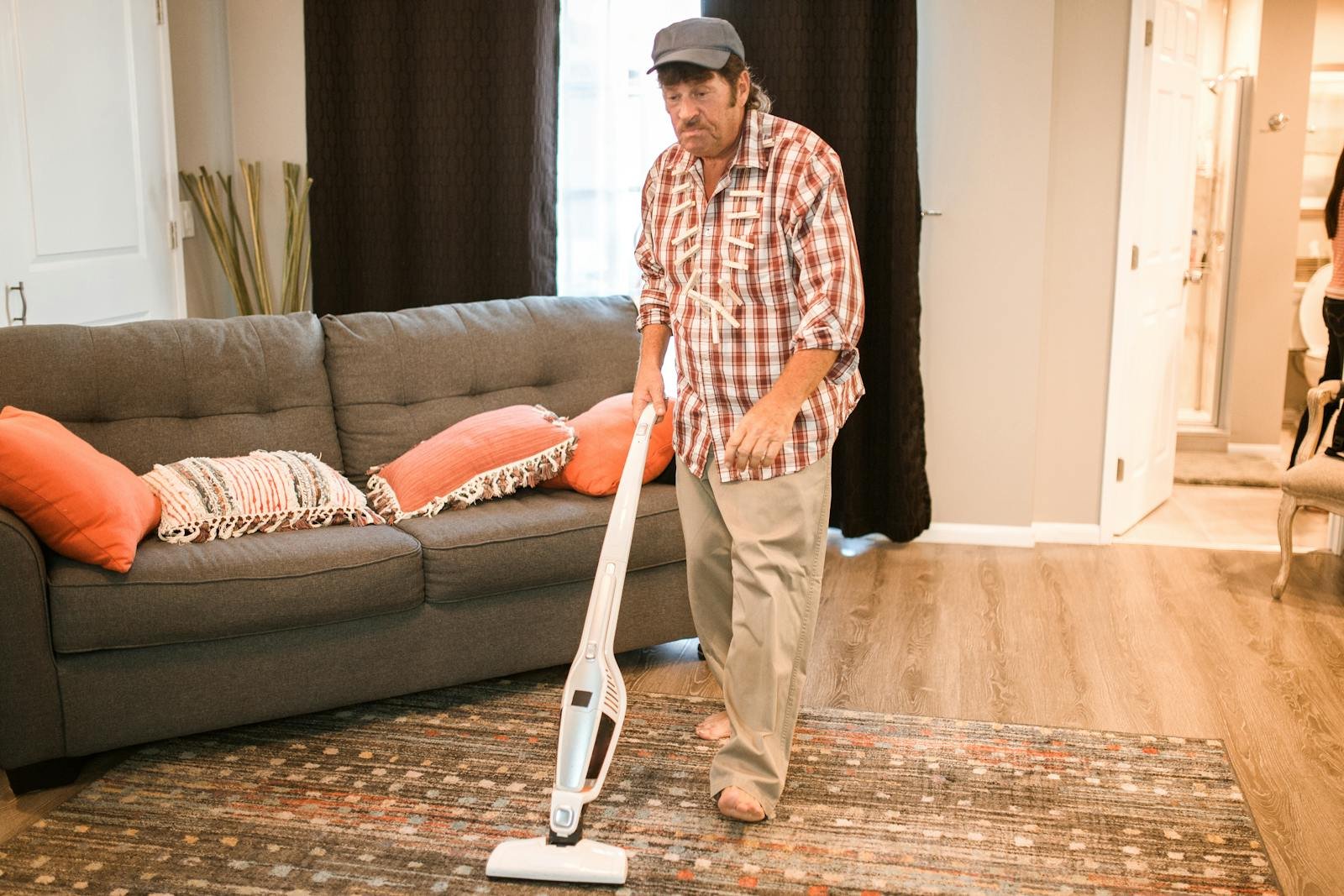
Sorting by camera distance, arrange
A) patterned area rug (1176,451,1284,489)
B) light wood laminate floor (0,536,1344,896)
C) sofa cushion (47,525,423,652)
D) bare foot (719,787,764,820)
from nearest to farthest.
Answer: bare foot (719,787,764,820) → sofa cushion (47,525,423,652) → light wood laminate floor (0,536,1344,896) → patterned area rug (1176,451,1284,489)

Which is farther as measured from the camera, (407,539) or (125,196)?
(125,196)

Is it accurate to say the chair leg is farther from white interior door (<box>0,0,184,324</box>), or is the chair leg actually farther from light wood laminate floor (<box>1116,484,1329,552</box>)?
white interior door (<box>0,0,184,324</box>)

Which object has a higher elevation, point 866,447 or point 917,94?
point 917,94

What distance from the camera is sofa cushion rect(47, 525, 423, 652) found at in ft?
8.01

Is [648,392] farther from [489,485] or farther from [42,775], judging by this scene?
[42,775]

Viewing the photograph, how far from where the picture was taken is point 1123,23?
3.99 metres

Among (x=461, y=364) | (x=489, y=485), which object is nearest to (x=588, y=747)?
(x=489, y=485)

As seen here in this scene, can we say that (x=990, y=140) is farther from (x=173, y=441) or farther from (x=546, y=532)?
(x=173, y=441)

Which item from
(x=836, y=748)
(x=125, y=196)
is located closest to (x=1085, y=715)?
(x=836, y=748)

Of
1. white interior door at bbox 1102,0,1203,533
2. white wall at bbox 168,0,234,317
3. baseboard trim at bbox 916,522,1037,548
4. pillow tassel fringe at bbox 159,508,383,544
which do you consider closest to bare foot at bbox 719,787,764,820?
pillow tassel fringe at bbox 159,508,383,544

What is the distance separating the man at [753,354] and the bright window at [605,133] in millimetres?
1921

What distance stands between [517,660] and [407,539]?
0.41 m

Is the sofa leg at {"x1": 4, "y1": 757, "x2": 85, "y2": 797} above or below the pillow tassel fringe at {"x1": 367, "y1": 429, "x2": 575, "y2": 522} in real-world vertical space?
below

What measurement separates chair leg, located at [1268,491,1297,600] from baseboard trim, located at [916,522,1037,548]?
0.79m
